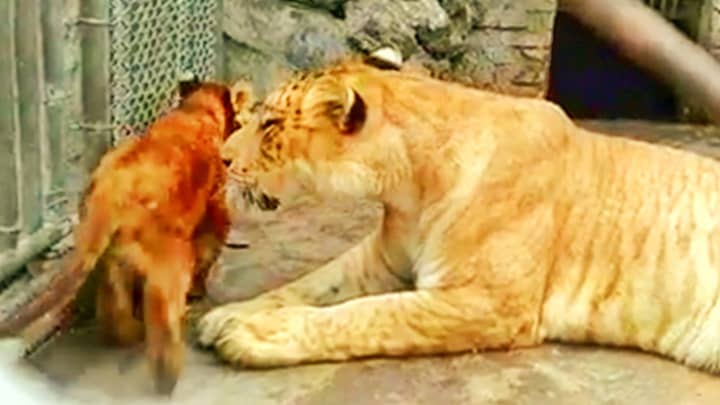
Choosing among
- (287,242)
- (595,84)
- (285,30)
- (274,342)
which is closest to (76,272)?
(274,342)

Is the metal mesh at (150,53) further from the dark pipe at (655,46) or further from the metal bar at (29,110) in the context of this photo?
the dark pipe at (655,46)

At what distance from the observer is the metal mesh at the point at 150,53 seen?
358 cm

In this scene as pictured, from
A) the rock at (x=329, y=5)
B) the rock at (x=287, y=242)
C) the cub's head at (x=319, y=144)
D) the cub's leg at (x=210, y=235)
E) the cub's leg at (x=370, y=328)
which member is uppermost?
the rock at (x=329, y=5)

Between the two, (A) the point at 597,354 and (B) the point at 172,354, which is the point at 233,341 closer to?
(B) the point at 172,354

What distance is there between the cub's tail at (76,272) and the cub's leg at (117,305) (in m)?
0.04

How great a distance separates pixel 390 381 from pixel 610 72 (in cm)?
298

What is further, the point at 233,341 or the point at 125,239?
the point at 233,341

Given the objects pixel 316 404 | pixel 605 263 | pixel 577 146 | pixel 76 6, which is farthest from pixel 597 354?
pixel 76 6

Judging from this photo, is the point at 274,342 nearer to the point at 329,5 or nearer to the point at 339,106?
the point at 339,106

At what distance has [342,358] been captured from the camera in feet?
8.82

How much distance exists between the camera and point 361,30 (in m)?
4.42

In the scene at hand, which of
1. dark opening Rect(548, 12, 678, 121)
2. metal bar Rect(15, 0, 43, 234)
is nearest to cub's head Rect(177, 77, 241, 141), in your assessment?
metal bar Rect(15, 0, 43, 234)

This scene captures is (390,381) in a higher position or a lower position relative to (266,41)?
lower

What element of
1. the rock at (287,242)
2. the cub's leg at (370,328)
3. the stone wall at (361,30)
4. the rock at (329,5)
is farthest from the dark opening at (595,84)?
the cub's leg at (370,328)
